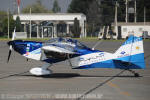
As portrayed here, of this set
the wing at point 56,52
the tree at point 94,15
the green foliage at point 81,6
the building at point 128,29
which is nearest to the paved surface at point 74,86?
the wing at point 56,52

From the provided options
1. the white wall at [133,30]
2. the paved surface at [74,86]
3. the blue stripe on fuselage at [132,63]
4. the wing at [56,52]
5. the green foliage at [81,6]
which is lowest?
the white wall at [133,30]

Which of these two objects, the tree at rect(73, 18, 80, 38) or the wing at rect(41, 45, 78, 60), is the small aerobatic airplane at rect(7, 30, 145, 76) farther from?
the tree at rect(73, 18, 80, 38)

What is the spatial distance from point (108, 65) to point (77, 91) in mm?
3464

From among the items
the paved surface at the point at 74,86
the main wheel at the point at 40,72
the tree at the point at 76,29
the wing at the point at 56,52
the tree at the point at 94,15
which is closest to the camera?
the paved surface at the point at 74,86

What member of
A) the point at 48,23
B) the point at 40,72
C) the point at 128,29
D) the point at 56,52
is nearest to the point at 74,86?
the point at 56,52

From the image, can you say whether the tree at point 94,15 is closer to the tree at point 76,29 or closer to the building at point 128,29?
the tree at point 76,29

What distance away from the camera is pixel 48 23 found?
214ft

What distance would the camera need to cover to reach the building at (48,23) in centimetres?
6600

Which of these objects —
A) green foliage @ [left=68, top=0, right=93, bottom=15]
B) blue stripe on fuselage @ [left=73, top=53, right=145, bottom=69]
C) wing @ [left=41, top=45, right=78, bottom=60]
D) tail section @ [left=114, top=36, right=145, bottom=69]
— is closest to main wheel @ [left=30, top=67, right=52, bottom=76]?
wing @ [left=41, top=45, right=78, bottom=60]

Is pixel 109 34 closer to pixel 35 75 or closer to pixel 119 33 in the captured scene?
pixel 119 33

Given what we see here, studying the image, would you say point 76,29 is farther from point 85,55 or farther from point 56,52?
point 56,52

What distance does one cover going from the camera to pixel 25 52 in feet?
45.1

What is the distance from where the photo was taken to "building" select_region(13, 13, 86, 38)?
66000 millimetres

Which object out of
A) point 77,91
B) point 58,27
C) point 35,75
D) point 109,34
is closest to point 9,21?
point 58,27
